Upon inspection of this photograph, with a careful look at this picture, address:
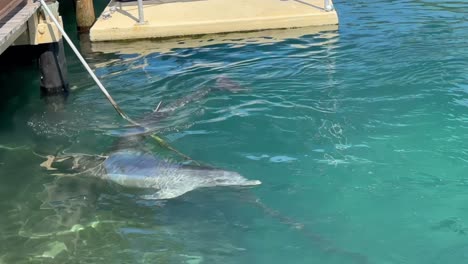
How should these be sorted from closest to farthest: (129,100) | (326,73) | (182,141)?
(182,141) → (129,100) → (326,73)

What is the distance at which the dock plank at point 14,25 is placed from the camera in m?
6.40

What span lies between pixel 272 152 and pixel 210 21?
6.23 metres

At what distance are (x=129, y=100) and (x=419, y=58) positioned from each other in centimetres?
505

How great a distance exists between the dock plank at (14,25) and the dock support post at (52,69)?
915mm

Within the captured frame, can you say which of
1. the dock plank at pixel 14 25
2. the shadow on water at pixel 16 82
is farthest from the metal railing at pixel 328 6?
the dock plank at pixel 14 25

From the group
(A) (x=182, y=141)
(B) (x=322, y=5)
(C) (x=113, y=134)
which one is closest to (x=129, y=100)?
(C) (x=113, y=134)

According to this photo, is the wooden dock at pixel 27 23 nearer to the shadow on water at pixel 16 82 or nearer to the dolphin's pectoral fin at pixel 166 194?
the shadow on water at pixel 16 82

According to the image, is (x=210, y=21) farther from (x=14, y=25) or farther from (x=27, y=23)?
(x=14, y=25)

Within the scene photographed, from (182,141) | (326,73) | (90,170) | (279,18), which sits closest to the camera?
(90,170)

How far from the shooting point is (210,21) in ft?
41.5

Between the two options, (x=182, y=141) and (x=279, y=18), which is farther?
(x=279, y=18)

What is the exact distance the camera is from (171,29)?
12.6 m

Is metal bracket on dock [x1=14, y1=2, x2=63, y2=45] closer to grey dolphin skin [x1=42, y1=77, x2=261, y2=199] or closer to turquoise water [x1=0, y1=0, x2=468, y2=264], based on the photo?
turquoise water [x1=0, y1=0, x2=468, y2=264]

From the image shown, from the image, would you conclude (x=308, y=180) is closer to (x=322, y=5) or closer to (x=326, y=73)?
(x=326, y=73)
